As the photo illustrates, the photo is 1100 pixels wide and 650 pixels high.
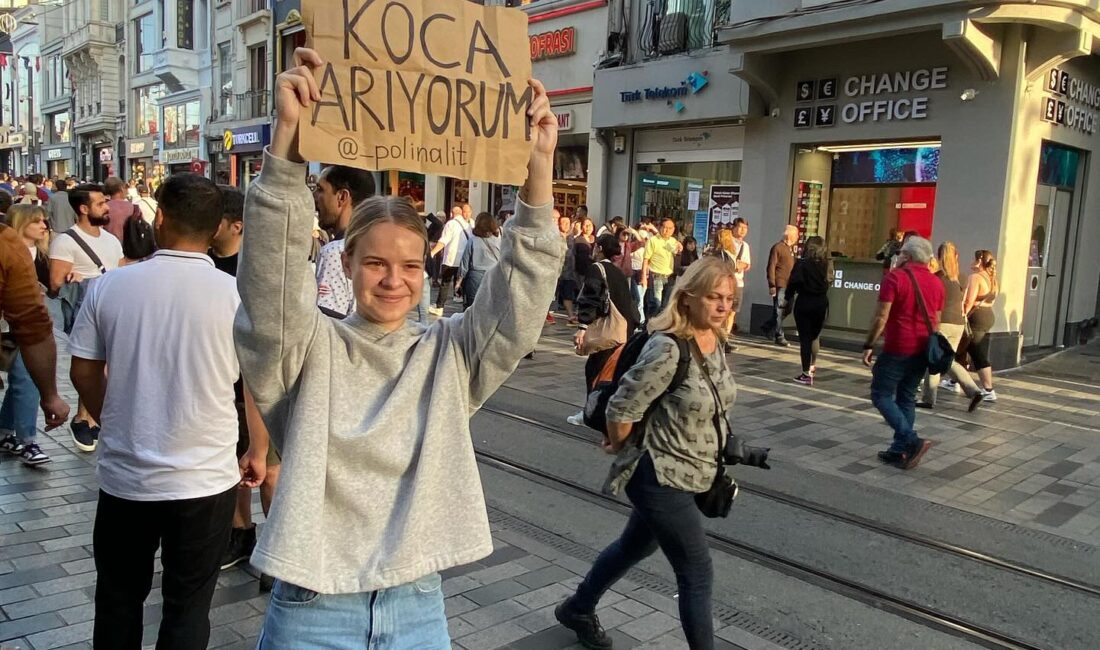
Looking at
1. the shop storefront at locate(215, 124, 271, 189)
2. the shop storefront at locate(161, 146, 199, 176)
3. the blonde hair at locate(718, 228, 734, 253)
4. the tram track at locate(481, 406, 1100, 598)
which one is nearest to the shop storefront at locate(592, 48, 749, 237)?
the blonde hair at locate(718, 228, 734, 253)

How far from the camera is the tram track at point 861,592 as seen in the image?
12.9ft

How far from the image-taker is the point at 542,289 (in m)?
1.88

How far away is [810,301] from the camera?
33.0ft

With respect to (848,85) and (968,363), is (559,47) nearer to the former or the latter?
(848,85)

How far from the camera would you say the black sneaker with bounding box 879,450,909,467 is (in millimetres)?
6689

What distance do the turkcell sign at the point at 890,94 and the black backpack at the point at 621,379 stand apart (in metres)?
9.97

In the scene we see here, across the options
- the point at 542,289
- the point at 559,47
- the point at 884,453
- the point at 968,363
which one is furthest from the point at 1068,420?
the point at 559,47

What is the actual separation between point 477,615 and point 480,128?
263 centimetres

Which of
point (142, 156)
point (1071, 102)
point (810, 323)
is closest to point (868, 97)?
point (1071, 102)

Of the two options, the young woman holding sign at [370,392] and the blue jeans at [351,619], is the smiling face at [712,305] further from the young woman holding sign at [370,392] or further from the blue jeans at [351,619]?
the blue jeans at [351,619]

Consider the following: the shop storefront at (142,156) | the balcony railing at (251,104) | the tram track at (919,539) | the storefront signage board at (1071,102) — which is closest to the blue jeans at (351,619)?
the tram track at (919,539)

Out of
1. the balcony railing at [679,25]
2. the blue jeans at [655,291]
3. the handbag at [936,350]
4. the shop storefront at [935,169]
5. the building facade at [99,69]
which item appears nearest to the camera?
the handbag at [936,350]

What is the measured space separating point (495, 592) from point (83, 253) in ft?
14.1

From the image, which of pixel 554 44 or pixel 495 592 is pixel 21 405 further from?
pixel 554 44
